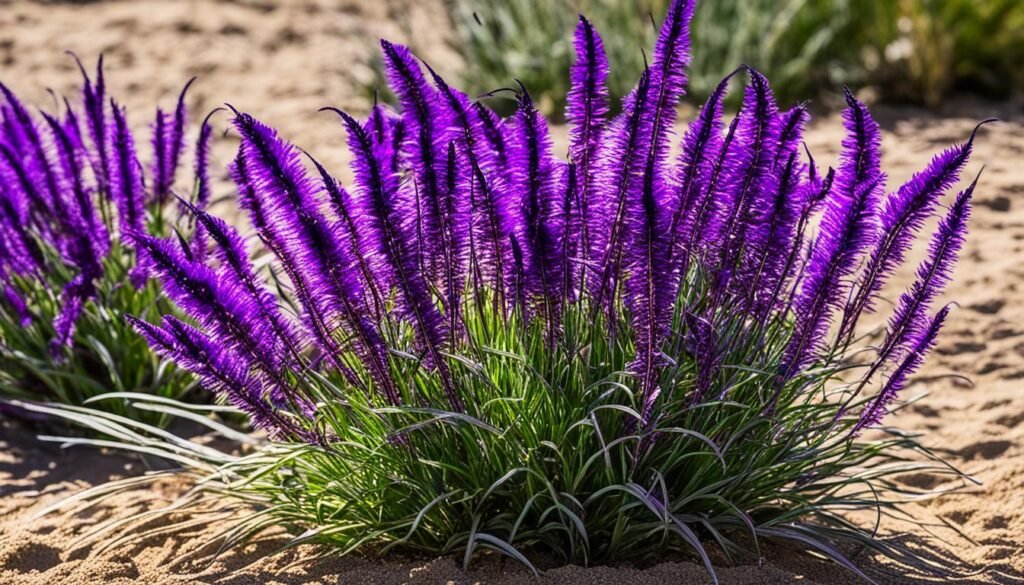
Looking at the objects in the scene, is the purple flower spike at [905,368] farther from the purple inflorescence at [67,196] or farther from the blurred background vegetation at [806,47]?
the blurred background vegetation at [806,47]

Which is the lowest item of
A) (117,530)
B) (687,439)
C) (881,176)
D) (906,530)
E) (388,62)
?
(906,530)

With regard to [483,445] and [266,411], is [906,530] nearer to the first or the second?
[483,445]

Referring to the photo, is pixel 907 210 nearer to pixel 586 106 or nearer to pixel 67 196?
pixel 586 106

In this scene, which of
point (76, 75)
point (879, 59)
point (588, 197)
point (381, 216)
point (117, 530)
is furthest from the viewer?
point (76, 75)

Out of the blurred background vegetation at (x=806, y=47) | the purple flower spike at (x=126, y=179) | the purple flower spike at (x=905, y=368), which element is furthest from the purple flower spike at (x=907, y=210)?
the blurred background vegetation at (x=806, y=47)

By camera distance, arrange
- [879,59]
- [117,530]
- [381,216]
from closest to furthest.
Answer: [381,216], [117,530], [879,59]

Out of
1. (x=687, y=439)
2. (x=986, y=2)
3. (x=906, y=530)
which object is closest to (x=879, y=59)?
(x=986, y=2)

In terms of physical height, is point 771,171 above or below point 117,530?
above
